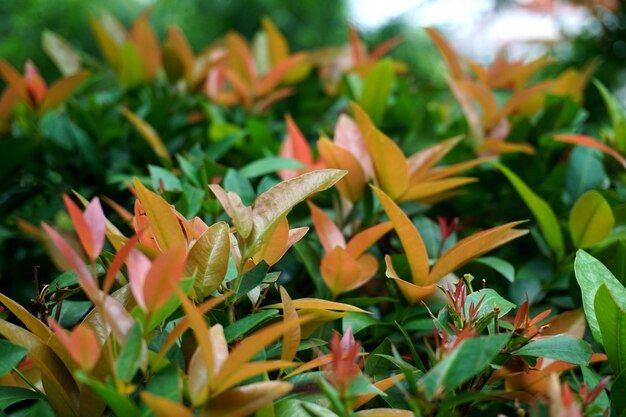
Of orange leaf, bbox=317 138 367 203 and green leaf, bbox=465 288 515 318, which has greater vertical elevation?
orange leaf, bbox=317 138 367 203

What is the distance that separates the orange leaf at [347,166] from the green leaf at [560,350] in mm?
418

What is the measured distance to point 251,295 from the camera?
80 centimetres

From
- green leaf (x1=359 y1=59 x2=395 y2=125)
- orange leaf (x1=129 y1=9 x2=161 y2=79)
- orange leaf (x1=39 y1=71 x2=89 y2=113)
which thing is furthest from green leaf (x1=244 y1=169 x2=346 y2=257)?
orange leaf (x1=129 y1=9 x2=161 y2=79)

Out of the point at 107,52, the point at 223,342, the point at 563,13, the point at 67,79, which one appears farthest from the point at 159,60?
the point at 563,13

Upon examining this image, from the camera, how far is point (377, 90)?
144 centimetres

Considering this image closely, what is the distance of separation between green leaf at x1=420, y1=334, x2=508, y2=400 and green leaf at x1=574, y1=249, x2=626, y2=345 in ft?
0.72

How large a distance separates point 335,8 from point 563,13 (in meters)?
1.32

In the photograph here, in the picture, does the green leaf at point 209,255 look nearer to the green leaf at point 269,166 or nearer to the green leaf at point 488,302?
the green leaf at point 488,302

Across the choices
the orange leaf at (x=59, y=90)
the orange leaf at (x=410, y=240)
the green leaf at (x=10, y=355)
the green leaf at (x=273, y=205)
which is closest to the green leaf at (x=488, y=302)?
the orange leaf at (x=410, y=240)

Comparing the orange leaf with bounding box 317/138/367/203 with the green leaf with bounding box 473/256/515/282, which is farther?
the orange leaf with bounding box 317/138/367/203

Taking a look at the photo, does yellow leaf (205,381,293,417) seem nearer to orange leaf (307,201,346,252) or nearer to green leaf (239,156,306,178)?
orange leaf (307,201,346,252)

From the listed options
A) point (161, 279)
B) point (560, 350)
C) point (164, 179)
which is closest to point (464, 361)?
point (560, 350)

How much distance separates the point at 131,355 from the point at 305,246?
1.42ft

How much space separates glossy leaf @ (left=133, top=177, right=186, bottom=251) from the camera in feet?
2.55
